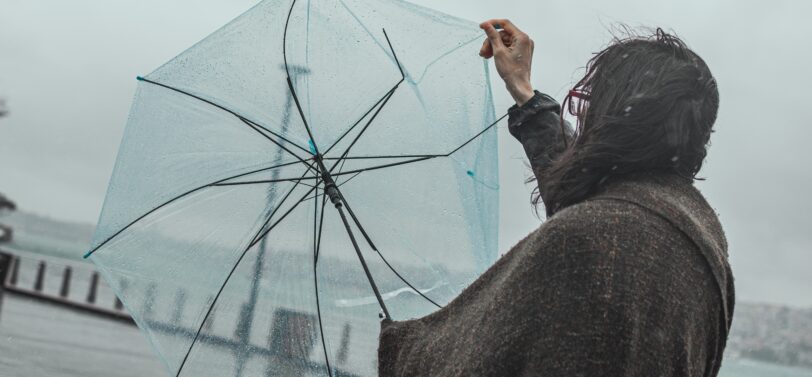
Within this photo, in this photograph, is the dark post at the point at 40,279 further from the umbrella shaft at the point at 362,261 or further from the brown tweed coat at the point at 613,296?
the brown tweed coat at the point at 613,296

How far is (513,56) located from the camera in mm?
2340

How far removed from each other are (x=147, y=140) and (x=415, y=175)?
102 cm

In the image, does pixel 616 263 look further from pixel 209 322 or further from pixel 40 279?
pixel 40 279

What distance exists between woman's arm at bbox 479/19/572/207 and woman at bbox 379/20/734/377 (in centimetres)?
49

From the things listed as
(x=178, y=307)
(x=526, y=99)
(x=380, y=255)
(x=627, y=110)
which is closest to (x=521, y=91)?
(x=526, y=99)

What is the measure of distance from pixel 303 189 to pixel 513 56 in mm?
1369

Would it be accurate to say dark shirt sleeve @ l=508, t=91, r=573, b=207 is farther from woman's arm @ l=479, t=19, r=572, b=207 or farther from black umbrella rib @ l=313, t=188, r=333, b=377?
black umbrella rib @ l=313, t=188, r=333, b=377

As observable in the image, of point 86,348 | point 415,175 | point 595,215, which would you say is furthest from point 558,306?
point 86,348

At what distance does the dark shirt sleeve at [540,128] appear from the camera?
2.31 metres

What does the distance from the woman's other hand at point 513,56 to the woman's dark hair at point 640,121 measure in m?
0.58

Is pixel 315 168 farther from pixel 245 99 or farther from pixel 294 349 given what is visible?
pixel 294 349

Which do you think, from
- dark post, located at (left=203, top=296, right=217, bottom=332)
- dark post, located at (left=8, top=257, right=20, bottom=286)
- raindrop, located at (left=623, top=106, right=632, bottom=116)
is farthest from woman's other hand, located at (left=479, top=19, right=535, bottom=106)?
dark post, located at (left=8, top=257, right=20, bottom=286)

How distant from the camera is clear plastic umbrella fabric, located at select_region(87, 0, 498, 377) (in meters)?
3.29

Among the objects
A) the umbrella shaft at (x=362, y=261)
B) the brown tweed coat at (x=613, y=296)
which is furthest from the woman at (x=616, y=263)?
the umbrella shaft at (x=362, y=261)
